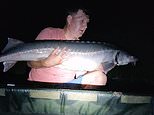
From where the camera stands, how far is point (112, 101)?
257cm

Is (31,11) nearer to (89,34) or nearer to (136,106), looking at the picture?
(89,34)

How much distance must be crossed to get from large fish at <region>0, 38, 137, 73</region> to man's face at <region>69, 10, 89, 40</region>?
247 millimetres

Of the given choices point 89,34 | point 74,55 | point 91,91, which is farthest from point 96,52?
point 89,34

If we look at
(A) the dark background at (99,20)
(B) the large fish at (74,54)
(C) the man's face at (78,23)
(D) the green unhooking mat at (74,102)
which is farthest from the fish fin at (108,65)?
(A) the dark background at (99,20)

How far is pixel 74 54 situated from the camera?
3.48m

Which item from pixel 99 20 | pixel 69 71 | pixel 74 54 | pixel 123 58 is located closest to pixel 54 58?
pixel 74 54

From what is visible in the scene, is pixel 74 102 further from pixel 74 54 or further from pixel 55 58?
pixel 74 54

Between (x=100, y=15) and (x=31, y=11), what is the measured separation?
1.64 meters

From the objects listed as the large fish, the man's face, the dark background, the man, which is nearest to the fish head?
the large fish

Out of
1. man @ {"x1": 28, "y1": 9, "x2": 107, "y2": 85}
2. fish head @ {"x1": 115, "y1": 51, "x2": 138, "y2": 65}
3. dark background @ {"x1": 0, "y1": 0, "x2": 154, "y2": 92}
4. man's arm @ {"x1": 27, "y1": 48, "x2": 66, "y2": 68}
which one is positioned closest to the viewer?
man's arm @ {"x1": 27, "y1": 48, "x2": 66, "y2": 68}

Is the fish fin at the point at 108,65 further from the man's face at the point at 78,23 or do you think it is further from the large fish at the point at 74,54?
the man's face at the point at 78,23

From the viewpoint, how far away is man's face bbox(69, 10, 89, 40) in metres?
3.68

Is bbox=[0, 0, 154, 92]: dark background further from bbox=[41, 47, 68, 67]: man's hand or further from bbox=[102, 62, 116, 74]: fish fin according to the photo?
bbox=[41, 47, 68, 67]: man's hand

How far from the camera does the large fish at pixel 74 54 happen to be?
133 inches
